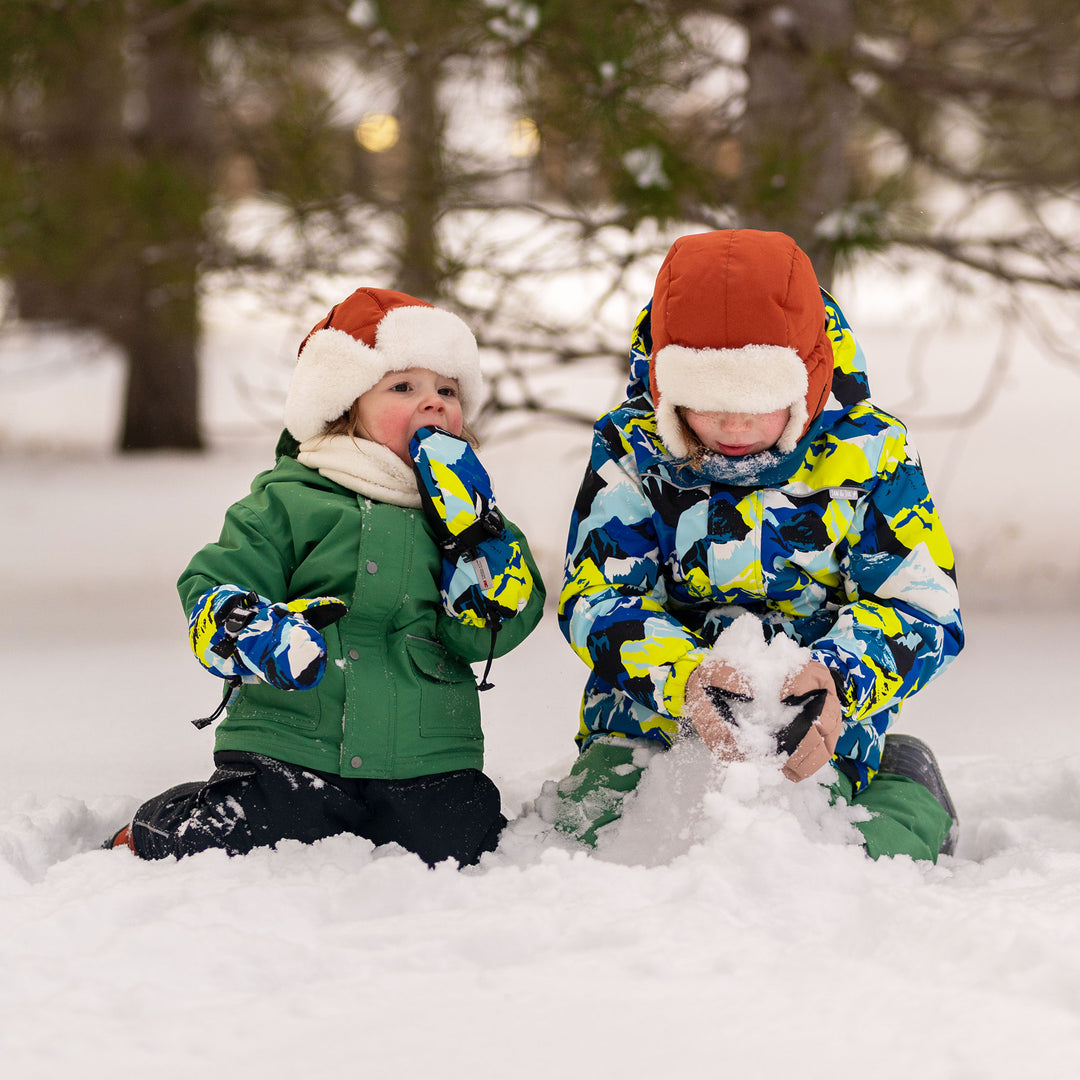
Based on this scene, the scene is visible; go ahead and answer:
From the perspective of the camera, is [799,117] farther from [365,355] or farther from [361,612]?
[361,612]

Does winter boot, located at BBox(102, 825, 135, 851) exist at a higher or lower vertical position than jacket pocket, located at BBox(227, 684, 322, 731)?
lower

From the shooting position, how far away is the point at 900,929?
160cm

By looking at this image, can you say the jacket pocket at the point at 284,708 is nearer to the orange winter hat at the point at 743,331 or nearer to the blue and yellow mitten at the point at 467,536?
the blue and yellow mitten at the point at 467,536

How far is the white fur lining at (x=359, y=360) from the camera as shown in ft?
7.40

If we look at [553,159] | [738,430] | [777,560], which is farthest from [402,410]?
[553,159]

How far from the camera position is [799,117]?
377 centimetres

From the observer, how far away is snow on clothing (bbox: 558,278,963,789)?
2049 millimetres

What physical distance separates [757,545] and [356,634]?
2.32 feet

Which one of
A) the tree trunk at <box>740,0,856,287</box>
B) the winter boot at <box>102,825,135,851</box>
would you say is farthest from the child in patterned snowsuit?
the tree trunk at <box>740,0,856,287</box>

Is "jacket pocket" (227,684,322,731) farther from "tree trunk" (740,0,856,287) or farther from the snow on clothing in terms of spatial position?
"tree trunk" (740,0,856,287)

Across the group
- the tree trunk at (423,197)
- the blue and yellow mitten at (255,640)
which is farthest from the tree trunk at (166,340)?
the blue and yellow mitten at (255,640)

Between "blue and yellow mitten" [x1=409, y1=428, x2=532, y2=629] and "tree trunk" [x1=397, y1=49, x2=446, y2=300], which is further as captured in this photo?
"tree trunk" [x1=397, y1=49, x2=446, y2=300]

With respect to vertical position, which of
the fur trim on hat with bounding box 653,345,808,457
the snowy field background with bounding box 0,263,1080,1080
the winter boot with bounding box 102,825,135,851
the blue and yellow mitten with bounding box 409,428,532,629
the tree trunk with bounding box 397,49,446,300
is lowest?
the winter boot with bounding box 102,825,135,851

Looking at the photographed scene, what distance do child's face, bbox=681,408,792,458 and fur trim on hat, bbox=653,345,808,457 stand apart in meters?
0.02
